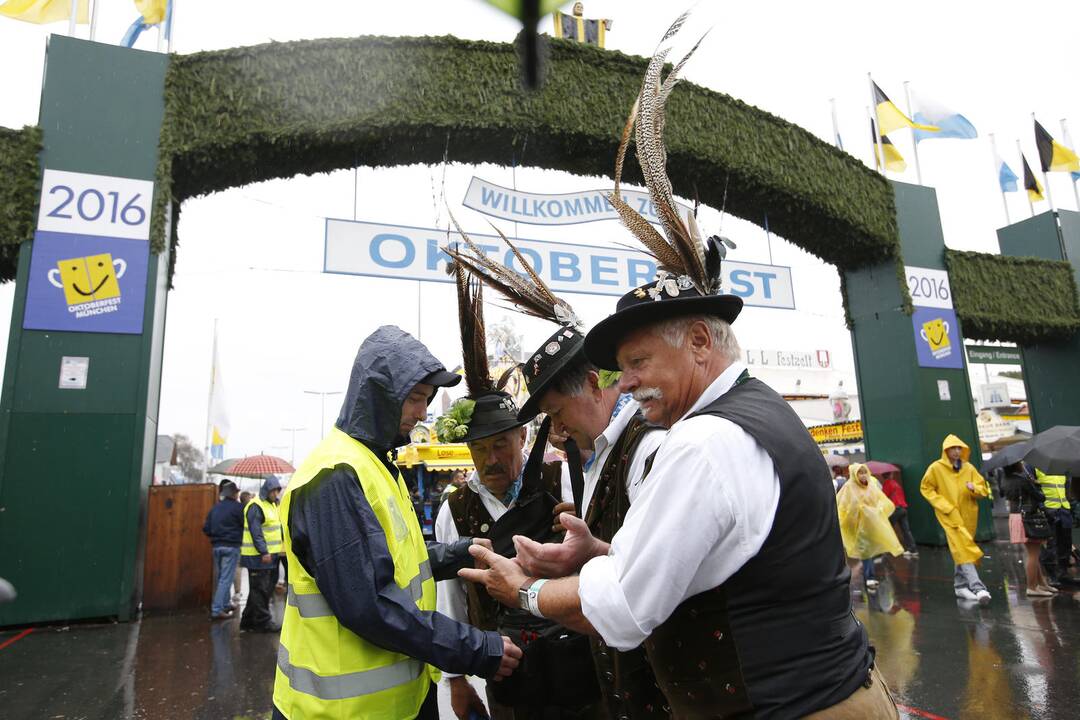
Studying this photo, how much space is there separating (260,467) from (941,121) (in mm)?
15620

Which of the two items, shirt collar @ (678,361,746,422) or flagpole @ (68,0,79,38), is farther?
flagpole @ (68,0,79,38)

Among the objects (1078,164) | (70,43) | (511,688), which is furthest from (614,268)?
(1078,164)

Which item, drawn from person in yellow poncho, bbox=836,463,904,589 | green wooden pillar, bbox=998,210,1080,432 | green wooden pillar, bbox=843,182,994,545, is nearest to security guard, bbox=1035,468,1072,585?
person in yellow poncho, bbox=836,463,904,589

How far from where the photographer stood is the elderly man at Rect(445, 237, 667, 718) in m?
1.76

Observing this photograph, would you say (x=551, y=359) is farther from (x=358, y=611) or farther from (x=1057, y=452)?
(x=1057, y=452)

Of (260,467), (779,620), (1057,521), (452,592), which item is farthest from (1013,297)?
(260,467)

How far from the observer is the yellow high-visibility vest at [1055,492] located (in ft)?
23.8

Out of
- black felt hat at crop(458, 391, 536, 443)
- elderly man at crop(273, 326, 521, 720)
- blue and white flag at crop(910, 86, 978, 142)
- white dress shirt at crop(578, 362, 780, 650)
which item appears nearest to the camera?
white dress shirt at crop(578, 362, 780, 650)

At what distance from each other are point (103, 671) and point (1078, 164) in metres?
20.1

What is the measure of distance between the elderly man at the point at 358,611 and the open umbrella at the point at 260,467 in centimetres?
1189

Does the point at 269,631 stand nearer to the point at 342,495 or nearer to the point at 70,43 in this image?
the point at 342,495

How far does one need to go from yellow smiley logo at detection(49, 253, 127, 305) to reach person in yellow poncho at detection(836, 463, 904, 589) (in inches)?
338

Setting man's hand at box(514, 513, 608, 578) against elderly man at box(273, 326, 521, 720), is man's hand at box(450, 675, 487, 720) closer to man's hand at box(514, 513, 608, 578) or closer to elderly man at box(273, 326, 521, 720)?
elderly man at box(273, 326, 521, 720)

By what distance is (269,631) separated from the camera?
703 cm
